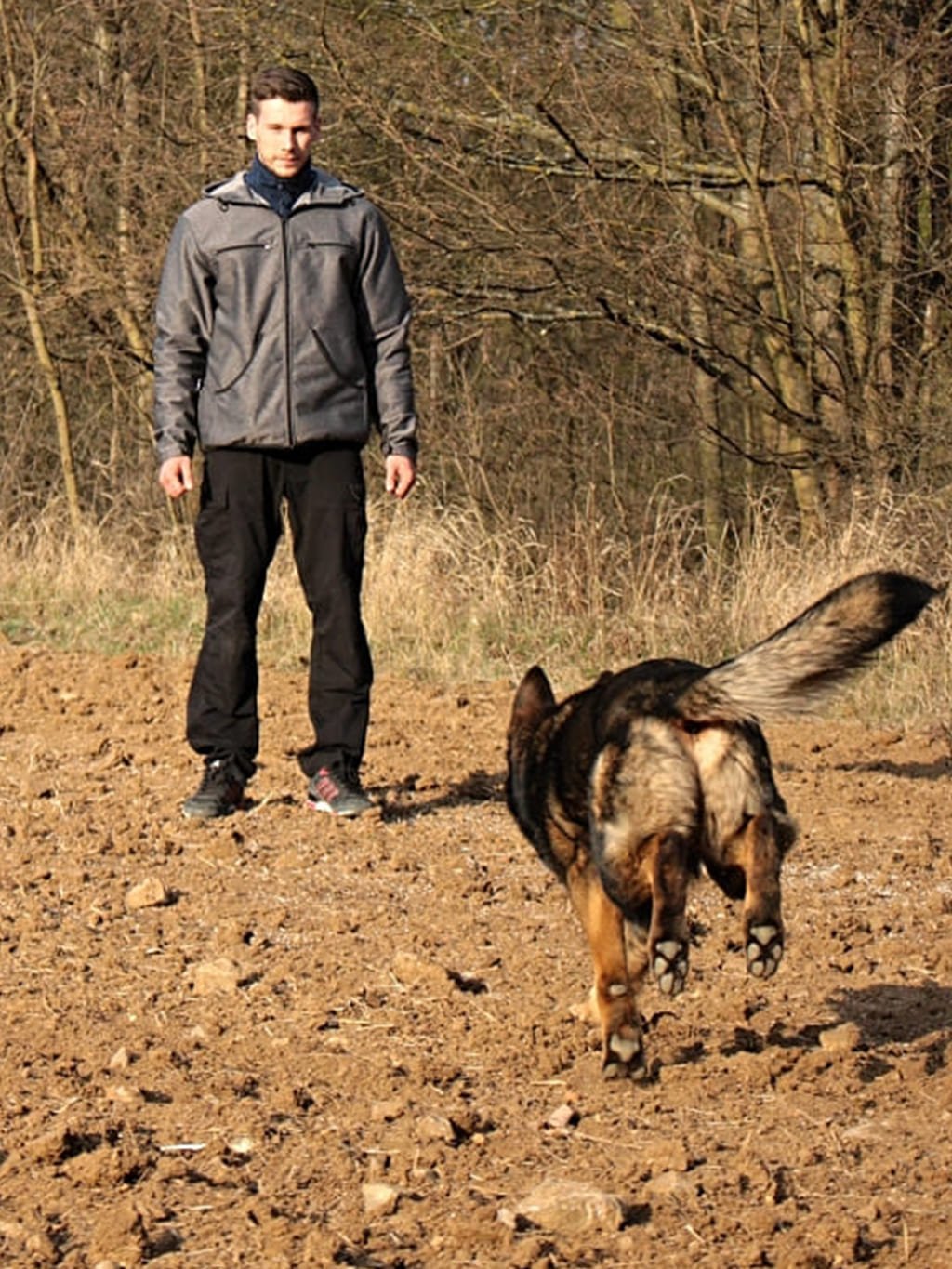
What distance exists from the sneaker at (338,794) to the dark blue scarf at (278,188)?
1929 millimetres

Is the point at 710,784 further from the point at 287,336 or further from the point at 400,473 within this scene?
the point at 287,336

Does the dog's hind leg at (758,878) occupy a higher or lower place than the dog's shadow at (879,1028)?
higher

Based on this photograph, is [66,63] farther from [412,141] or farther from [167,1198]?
[167,1198]

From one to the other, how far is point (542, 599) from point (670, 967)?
7.42m

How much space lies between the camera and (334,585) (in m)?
6.82

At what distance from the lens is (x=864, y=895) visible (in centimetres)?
621

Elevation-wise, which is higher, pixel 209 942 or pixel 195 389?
pixel 195 389

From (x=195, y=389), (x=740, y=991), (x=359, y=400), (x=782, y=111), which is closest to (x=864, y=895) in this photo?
(x=740, y=991)

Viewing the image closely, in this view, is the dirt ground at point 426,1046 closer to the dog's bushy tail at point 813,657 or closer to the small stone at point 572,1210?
the small stone at point 572,1210

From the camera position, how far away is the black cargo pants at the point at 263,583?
22.1 ft

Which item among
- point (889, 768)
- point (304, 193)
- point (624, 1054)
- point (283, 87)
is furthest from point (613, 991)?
point (889, 768)

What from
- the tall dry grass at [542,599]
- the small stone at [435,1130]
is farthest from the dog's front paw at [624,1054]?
the tall dry grass at [542,599]

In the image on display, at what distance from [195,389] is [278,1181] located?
11.5 ft

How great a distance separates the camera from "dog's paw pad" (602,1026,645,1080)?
14.7 ft
